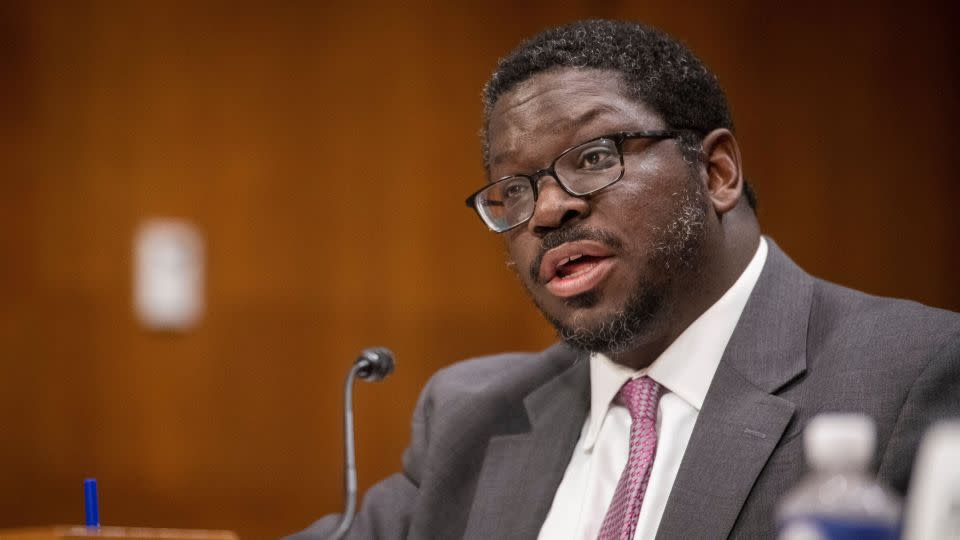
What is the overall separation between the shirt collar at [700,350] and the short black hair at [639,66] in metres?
0.26

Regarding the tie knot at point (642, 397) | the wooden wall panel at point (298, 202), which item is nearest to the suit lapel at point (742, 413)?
the tie knot at point (642, 397)

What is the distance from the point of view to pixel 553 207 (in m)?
1.71

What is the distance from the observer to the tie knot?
68.3 inches

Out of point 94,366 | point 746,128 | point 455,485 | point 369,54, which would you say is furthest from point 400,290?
point 455,485

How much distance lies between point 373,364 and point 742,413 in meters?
0.68

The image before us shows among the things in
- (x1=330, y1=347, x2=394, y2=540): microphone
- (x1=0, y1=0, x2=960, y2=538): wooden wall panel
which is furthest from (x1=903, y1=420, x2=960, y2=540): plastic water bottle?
(x1=0, y1=0, x2=960, y2=538): wooden wall panel

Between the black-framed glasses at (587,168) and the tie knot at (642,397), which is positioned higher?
the black-framed glasses at (587,168)

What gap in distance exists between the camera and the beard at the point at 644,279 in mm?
1712

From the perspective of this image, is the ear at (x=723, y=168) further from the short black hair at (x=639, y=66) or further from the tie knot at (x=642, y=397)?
the tie knot at (x=642, y=397)

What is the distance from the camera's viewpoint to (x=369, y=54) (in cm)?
352

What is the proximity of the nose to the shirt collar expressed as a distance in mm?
282

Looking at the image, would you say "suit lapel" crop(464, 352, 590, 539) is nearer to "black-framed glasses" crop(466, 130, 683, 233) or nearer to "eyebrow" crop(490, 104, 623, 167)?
Result: "black-framed glasses" crop(466, 130, 683, 233)

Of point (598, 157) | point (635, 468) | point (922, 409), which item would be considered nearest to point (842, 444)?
point (922, 409)

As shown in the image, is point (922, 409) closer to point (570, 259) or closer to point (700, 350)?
point (700, 350)
